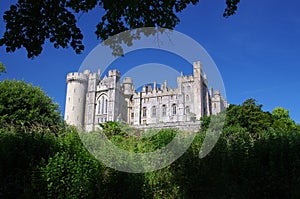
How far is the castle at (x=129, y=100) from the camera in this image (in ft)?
189

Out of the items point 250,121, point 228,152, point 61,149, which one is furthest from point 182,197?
point 250,121

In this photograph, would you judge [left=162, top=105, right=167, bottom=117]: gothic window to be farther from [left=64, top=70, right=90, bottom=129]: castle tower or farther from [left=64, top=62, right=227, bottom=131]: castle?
[left=64, top=70, right=90, bottom=129]: castle tower

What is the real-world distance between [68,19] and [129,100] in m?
59.4

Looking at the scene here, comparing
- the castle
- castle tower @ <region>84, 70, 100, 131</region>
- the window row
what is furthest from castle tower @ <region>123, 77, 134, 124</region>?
castle tower @ <region>84, 70, 100, 131</region>

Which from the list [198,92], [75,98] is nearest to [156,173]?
[198,92]

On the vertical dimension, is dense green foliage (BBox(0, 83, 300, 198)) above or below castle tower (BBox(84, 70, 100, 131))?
below

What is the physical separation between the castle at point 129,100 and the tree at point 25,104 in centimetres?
3129

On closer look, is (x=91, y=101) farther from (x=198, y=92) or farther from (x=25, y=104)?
(x=25, y=104)

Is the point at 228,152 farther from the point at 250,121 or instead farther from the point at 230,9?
the point at 250,121

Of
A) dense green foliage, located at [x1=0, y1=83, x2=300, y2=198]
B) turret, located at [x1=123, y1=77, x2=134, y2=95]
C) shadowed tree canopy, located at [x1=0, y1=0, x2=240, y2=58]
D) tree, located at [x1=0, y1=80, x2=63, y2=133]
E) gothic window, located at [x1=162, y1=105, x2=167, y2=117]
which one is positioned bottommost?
dense green foliage, located at [x1=0, y1=83, x2=300, y2=198]

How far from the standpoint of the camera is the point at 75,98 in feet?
190

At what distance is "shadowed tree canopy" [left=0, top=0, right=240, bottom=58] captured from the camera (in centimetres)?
491

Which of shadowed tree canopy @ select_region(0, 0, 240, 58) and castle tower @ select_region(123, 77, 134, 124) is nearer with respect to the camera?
shadowed tree canopy @ select_region(0, 0, 240, 58)

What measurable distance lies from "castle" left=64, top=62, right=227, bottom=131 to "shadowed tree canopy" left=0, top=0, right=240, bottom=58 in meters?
49.7
